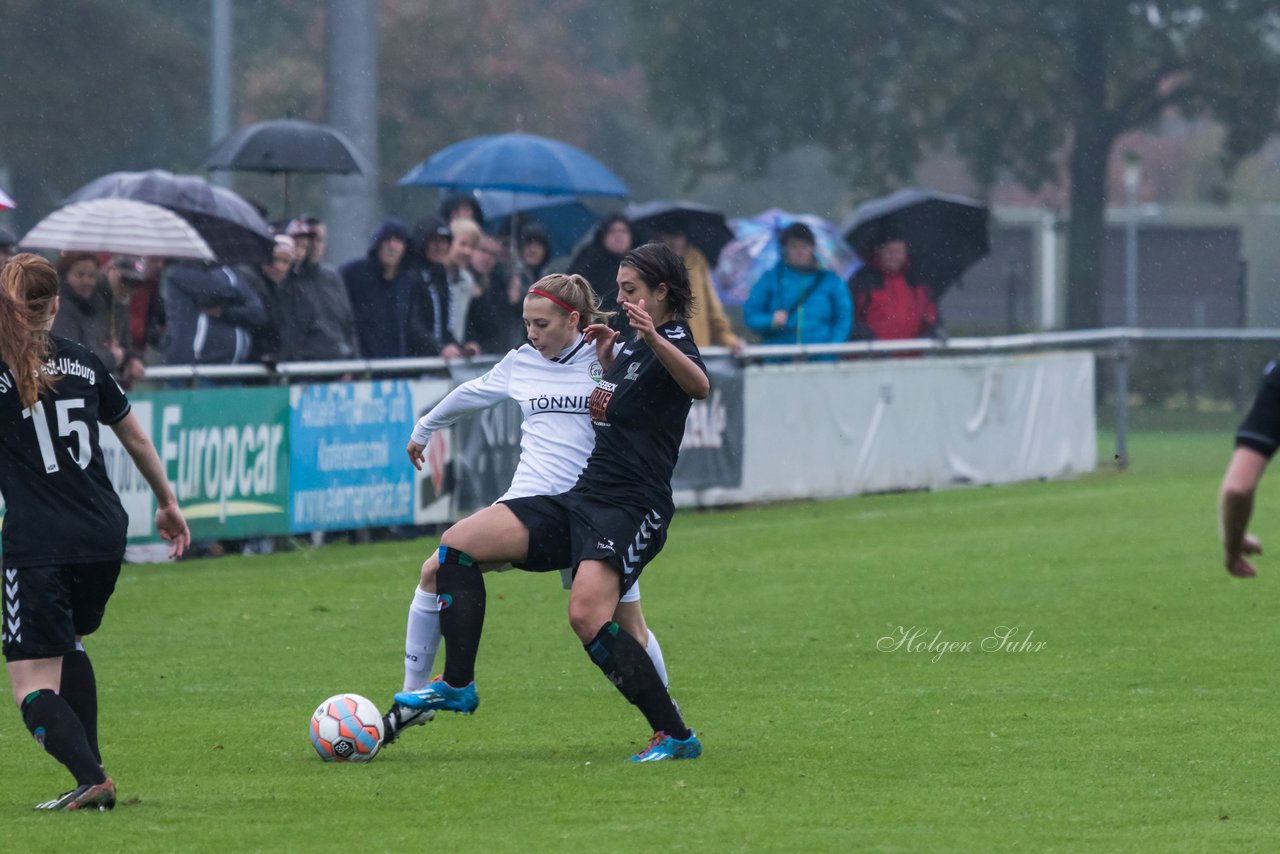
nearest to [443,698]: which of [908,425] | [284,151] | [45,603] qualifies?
[45,603]

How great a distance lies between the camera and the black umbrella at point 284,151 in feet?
52.7

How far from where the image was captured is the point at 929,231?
2130 cm

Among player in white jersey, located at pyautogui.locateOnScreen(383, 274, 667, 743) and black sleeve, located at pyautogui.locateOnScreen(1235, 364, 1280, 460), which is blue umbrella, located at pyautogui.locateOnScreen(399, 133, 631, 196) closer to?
player in white jersey, located at pyautogui.locateOnScreen(383, 274, 667, 743)

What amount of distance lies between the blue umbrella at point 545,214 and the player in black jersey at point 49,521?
40.8ft

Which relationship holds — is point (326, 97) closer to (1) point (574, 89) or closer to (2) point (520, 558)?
(2) point (520, 558)

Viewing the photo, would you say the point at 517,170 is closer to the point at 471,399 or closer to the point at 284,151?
the point at 284,151

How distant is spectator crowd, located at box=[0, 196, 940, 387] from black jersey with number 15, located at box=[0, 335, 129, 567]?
602 cm

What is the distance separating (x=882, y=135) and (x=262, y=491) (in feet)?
88.7

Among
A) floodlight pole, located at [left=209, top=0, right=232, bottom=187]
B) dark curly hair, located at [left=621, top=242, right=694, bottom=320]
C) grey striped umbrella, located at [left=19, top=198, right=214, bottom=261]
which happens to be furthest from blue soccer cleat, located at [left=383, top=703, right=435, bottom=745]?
floodlight pole, located at [left=209, top=0, right=232, bottom=187]

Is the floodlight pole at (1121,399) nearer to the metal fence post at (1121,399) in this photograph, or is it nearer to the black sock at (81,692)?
the metal fence post at (1121,399)

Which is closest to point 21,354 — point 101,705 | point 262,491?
point 101,705

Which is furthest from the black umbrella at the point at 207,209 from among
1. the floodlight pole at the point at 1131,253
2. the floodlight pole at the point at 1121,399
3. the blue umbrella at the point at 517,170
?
the floodlight pole at the point at 1131,253

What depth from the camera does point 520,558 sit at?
7289 millimetres

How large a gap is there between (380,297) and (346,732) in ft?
27.6
